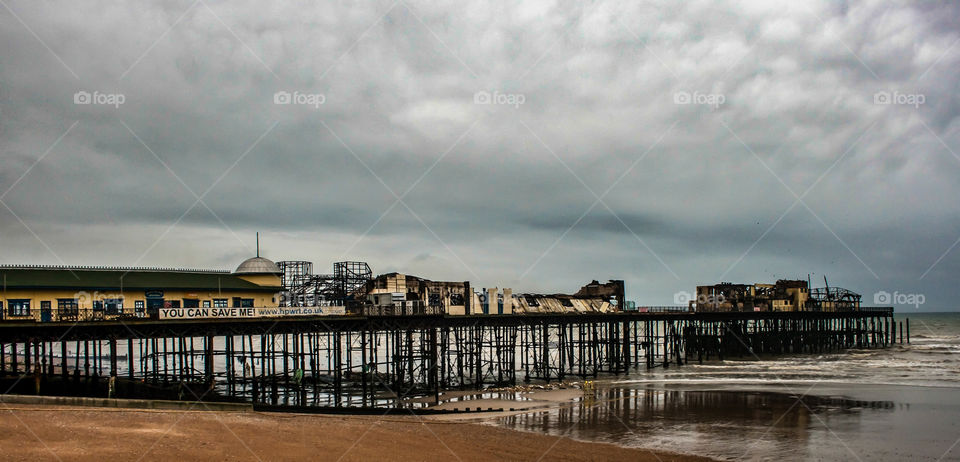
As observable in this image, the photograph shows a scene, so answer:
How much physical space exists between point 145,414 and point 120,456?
21.4ft

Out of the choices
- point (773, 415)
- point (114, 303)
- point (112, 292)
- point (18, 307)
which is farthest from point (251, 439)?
point (112, 292)

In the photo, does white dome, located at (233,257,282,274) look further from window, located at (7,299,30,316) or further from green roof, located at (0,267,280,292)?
window, located at (7,299,30,316)

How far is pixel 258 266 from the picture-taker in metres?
61.5

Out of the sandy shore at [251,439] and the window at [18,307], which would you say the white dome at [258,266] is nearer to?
the window at [18,307]

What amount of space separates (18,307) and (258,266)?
22163 mm

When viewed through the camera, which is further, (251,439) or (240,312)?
(240,312)

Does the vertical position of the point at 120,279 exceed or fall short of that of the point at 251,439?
it exceeds it

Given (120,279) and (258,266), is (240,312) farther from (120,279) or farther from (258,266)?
(258,266)

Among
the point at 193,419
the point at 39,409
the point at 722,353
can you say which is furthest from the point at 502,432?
the point at 722,353

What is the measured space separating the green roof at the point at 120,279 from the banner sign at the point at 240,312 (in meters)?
9.13

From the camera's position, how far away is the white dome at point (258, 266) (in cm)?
6069

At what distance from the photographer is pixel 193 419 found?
25.3m

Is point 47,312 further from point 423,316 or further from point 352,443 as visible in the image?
point 352,443

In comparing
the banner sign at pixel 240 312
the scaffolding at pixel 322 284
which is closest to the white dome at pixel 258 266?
the scaffolding at pixel 322 284
